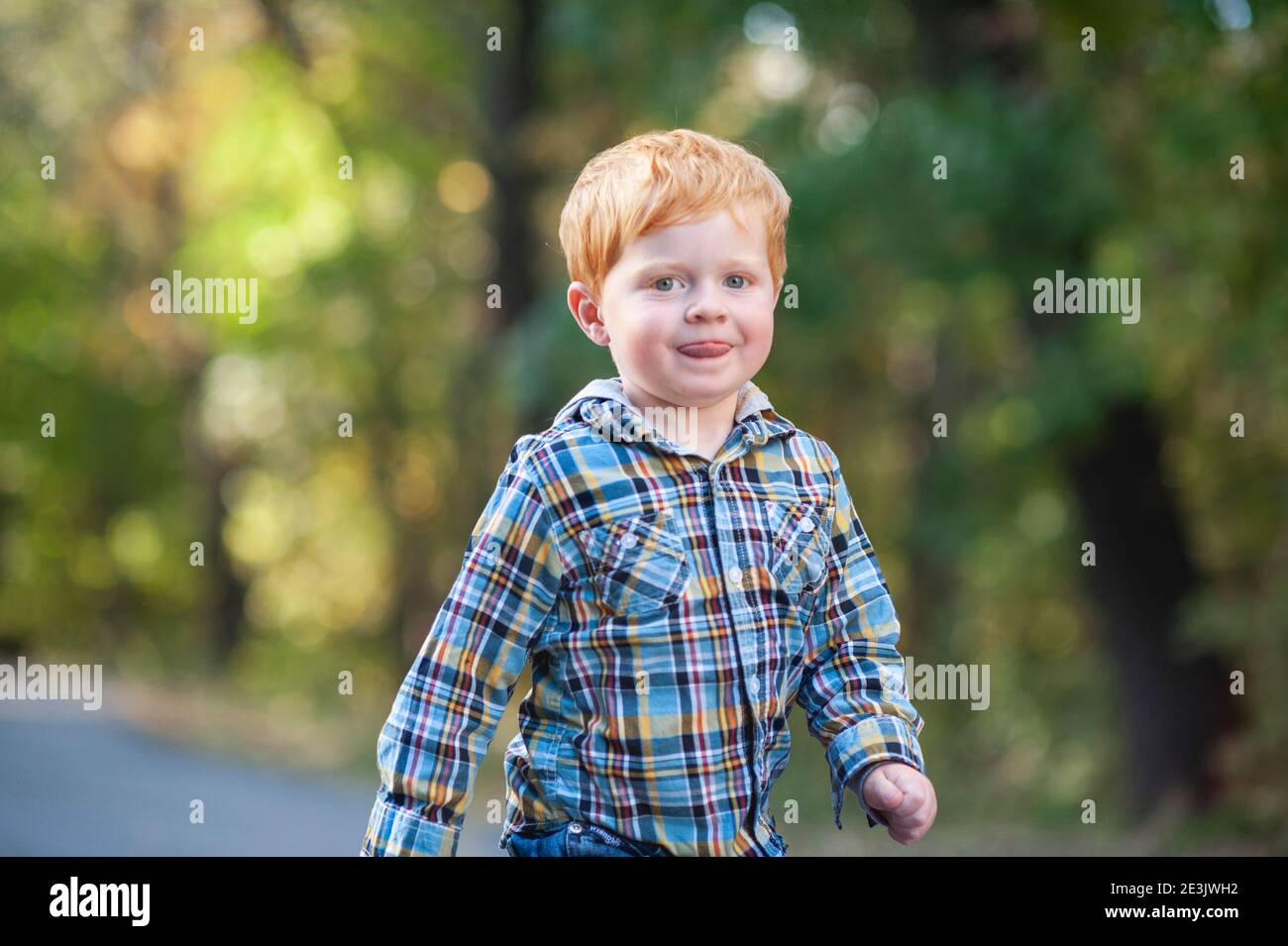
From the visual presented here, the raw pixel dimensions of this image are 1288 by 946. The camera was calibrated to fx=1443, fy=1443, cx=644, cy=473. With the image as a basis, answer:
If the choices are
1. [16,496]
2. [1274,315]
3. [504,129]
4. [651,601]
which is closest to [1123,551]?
[1274,315]

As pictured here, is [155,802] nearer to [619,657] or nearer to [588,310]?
[588,310]

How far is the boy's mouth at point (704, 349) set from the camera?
195cm

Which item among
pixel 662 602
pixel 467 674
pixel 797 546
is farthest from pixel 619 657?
pixel 797 546

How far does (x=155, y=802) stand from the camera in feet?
31.7

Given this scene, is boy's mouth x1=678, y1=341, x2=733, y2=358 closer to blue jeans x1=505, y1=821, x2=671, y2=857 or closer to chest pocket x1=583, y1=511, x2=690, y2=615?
chest pocket x1=583, y1=511, x2=690, y2=615

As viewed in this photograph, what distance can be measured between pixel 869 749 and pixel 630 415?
1.85 feet

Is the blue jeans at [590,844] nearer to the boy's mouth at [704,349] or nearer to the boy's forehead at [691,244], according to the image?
the boy's mouth at [704,349]

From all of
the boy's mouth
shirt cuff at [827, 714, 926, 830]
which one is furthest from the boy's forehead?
shirt cuff at [827, 714, 926, 830]

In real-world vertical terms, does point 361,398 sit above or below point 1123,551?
above

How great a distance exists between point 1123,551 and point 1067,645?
3.20 m

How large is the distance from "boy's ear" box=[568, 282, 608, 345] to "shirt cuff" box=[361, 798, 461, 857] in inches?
27.8

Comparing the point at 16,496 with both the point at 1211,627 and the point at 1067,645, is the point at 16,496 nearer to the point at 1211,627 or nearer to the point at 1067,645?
the point at 1067,645

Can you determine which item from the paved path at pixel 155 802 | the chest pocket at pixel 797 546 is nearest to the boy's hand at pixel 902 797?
the chest pocket at pixel 797 546

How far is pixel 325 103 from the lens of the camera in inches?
514
